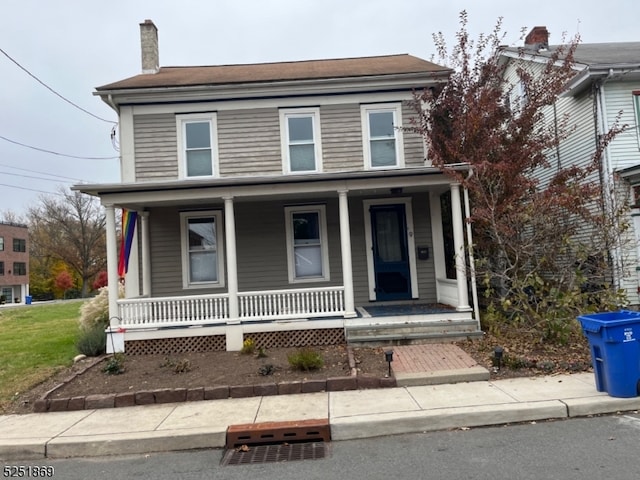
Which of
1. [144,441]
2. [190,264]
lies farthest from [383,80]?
[144,441]

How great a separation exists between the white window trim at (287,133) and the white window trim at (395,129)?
1106 mm

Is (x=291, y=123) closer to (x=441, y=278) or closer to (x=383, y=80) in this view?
(x=383, y=80)

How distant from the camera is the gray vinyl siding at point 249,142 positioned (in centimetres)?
1084

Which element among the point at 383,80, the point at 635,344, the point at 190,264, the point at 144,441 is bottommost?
the point at 144,441

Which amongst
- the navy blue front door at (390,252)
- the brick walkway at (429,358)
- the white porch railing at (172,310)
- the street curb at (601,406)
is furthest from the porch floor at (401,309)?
the street curb at (601,406)

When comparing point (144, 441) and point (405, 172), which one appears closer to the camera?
point (144, 441)

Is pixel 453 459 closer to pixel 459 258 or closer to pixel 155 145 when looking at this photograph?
pixel 459 258

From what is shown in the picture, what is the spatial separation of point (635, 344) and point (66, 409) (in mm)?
7231

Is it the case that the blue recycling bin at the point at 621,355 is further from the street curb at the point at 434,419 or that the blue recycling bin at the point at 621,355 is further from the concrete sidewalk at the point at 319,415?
the street curb at the point at 434,419

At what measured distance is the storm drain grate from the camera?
4396mm

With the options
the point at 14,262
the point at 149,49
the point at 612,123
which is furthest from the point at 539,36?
the point at 14,262

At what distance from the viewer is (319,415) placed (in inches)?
206

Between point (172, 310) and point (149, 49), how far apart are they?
7.69m

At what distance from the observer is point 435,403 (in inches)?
213
